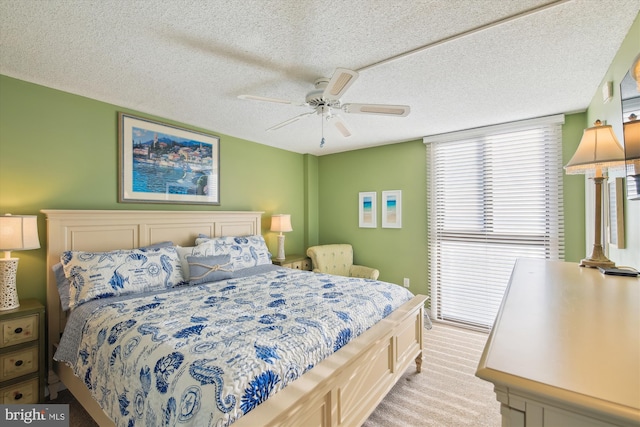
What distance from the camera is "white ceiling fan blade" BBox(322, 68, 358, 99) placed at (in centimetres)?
161

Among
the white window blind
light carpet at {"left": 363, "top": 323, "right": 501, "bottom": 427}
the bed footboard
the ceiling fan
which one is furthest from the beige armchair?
the ceiling fan

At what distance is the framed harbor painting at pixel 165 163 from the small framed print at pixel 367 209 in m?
2.21

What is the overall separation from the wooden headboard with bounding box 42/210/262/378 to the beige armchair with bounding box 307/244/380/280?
1.25 m

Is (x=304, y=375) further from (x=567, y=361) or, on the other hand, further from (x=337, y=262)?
(x=337, y=262)

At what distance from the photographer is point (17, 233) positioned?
80.8 inches

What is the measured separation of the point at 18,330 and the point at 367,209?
157 inches

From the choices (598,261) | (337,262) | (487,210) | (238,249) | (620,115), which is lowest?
(337,262)

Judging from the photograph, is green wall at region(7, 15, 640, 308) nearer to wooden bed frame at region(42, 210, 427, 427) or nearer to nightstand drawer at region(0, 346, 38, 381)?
wooden bed frame at region(42, 210, 427, 427)

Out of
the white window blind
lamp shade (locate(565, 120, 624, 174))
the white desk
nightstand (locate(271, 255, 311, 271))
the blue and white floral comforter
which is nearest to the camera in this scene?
the white desk

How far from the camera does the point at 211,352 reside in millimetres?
1351

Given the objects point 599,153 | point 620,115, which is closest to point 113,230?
point 599,153

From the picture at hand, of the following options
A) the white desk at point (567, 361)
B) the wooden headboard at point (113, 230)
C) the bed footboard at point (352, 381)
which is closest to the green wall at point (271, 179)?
the wooden headboard at point (113, 230)

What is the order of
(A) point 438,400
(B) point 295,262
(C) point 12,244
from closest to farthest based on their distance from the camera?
(C) point 12,244, (A) point 438,400, (B) point 295,262

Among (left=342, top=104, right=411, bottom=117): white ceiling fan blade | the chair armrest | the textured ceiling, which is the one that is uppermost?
the textured ceiling
